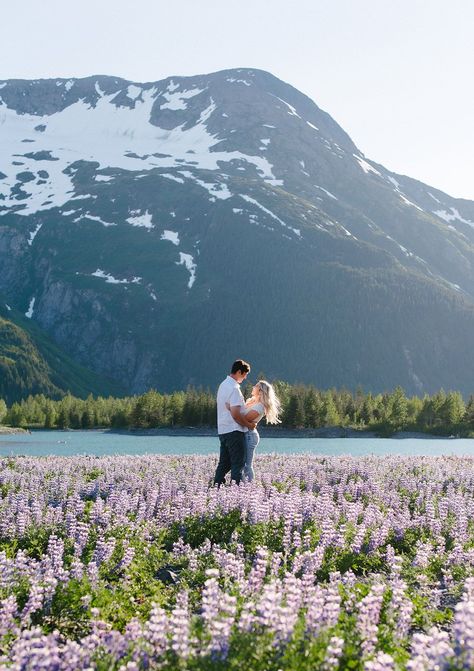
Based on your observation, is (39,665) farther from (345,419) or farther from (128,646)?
(345,419)

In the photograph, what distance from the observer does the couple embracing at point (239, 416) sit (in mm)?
17516

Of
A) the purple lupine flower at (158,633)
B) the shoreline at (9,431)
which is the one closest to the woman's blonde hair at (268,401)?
the purple lupine flower at (158,633)

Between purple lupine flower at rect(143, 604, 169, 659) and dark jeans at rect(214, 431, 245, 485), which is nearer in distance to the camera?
purple lupine flower at rect(143, 604, 169, 659)

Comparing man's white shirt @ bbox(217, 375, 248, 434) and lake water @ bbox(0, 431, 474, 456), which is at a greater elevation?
man's white shirt @ bbox(217, 375, 248, 434)

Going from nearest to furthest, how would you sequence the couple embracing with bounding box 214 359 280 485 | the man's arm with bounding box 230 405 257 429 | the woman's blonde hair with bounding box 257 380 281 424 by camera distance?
the man's arm with bounding box 230 405 257 429, the couple embracing with bounding box 214 359 280 485, the woman's blonde hair with bounding box 257 380 281 424

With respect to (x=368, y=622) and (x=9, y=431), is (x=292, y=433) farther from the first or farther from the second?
(x=368, y=622)

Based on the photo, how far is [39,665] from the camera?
6.07 m

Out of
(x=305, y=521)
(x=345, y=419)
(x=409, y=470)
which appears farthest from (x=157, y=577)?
(x=345, y=419)

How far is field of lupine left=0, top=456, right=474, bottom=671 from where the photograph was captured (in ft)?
21.3

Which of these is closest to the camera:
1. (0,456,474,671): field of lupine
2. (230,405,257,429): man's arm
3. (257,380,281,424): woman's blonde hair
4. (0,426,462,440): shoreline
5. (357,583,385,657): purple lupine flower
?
Result: (0,456,474,671): field of lupine

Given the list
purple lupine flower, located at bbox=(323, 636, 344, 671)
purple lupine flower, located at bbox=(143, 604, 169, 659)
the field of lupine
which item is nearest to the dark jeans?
the field of lupine

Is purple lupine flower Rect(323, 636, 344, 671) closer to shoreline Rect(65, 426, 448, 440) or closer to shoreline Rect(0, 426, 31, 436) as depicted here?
shoreline Rect(65, 426, 448, 440)

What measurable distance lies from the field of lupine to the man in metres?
1.04

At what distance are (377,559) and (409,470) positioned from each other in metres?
12.8
